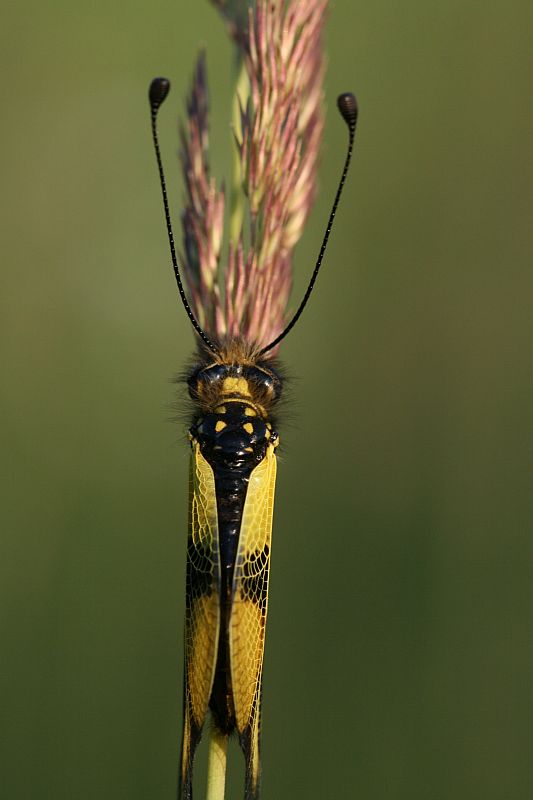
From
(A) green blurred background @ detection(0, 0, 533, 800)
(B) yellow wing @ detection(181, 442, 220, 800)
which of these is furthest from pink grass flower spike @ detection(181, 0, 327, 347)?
(A) green blurred background @ detection(0, 0, 533, 800)

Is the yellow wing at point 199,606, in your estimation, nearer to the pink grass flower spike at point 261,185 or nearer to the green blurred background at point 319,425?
the pink grass flower spike at point 261,185

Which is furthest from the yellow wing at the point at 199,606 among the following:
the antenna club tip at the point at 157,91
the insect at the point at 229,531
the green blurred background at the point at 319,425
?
the antenna club tip at the point at 157,91

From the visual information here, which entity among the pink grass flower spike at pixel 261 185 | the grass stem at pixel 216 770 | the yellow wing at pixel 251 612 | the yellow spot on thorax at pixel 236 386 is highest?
the pink grass flower spike at pixel 261 185

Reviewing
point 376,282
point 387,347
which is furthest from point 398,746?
point 376,282

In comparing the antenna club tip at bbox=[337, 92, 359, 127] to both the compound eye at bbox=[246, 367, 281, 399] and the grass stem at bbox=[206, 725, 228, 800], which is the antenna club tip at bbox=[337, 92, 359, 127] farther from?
the grass stem at bbox=[206, 725, 228, 800]

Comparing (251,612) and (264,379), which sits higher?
(264,379)

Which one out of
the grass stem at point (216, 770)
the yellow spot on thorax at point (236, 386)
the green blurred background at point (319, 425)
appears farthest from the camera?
the green blurred background at point (319, 425)

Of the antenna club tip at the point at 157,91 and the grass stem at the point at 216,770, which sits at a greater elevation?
the antenna club tip at the point at 157,91

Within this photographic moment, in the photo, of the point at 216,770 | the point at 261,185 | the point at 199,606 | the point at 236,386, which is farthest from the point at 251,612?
the point at 261,185

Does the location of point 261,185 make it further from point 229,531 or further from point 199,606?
point 199,606
